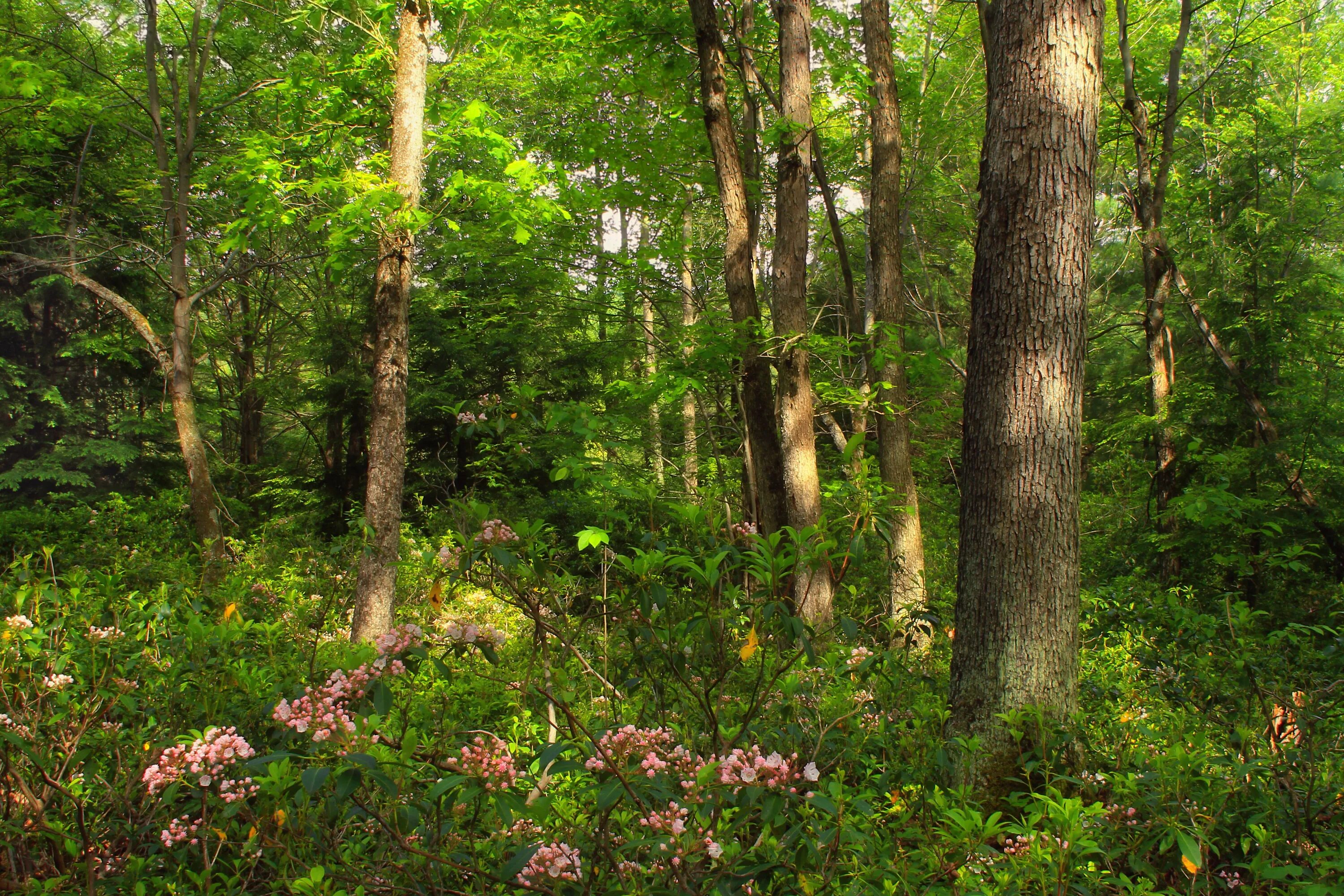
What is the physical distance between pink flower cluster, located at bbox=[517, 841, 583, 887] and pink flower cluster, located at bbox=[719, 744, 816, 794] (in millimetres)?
409

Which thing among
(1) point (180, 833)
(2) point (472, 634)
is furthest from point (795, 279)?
(1) point (180, 833)

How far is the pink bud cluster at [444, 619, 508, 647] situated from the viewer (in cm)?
206

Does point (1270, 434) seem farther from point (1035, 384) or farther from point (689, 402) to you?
point (689, 402)

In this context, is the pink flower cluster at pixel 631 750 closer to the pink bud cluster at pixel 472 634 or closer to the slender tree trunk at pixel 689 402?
the pink bud cluster at pixel 472 634

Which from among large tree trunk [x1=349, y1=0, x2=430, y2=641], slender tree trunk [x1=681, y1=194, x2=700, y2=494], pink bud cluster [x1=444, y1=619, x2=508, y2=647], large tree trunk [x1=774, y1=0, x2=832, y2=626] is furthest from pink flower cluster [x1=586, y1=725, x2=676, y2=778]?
slender tree trunk [x1=681, y1=194, x2=700, y2=494]

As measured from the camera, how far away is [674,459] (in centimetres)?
1391

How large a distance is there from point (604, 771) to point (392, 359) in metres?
5.93

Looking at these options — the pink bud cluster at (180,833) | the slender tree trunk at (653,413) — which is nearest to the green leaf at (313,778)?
the pink bud cluster at (180,833)

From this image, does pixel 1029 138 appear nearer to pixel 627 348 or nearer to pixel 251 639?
pixel 251 639

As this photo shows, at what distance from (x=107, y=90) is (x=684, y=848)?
12280 mm

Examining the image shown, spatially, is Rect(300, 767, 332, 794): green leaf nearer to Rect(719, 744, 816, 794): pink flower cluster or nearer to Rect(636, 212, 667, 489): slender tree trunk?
Rect(719, 744, 816, 794): pink flower cluster

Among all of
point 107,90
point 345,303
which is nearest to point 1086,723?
point 107,90

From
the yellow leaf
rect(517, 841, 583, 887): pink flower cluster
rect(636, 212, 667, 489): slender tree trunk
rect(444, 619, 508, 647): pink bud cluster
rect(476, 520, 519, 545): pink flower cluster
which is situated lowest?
rect(517, 841, 583, 887): pink flower cluster

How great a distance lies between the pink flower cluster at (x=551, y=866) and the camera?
1.69 metres
